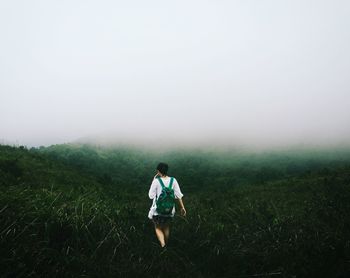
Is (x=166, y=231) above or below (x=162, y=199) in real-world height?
below

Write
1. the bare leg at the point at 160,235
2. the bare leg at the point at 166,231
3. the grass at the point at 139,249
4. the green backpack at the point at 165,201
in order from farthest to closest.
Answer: the bare leg at the point at 166,231 < the green backpack at the point at 165,201 < the bare leg at the point at 160,235 < the grass at the point at 139,249

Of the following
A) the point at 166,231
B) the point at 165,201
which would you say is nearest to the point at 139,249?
the point at 166,231

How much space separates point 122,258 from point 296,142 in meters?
168

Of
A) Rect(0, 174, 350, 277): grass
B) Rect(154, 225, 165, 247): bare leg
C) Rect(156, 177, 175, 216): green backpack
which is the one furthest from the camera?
Rect(156, 177, 175, 216): green backpack

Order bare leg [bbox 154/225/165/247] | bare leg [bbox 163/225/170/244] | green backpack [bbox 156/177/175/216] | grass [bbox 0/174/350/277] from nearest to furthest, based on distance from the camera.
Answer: grass [bbox 0/174/350/277] < bare leg [bbox 154/225/165/247] < green backpack [bbox 156/177/175/216] < bare leg [bbox 163/225/170/244]

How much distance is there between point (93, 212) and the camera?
18.9ft

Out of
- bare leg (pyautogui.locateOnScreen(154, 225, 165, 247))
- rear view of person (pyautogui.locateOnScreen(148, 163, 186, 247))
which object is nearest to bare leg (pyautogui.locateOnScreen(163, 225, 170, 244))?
rear view of person (pyautogui.locateOnScreen(148, 163, 186, 247))

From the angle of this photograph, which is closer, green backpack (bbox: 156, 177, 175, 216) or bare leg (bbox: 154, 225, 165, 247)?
bare leg (bbox: 154, 225, 165, 247)

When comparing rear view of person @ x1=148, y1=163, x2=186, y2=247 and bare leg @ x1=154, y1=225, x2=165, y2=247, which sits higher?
rear view of person @ x1=148, y1=163, x2=186, y2=247

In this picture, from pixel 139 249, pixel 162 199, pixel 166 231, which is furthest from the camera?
pixel 166 231

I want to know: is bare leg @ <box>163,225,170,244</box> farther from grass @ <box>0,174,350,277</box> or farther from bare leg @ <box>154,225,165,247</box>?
grass @ <box>0,174,350,277</box>

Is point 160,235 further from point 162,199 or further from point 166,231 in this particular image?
point 162,199

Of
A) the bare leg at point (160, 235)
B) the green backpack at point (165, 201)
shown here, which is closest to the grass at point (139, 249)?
the bare leg at point (160, 235)

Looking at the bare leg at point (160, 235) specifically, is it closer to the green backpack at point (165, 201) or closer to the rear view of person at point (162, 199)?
the rear view of person at point (162, 199)
